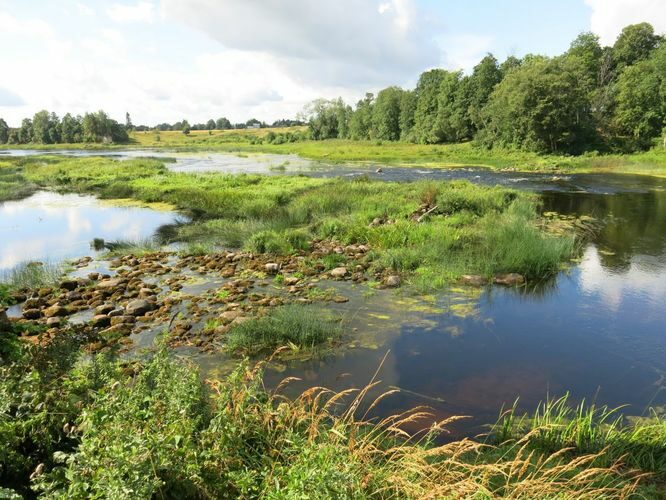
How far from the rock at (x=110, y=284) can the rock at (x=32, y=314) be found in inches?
64.9

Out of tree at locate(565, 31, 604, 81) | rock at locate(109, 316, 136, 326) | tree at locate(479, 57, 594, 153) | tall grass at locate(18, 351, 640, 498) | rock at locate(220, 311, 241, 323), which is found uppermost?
tree at locate(565, 31, 604, 81)

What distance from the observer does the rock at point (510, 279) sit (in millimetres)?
12281

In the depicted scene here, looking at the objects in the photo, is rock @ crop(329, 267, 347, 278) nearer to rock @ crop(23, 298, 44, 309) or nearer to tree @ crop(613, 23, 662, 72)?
rock @ crop(23, 298, 44, 309)

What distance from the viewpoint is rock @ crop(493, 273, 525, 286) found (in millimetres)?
12281

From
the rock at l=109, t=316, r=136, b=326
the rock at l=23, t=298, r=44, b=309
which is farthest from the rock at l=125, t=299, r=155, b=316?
the rock at l=23, t=298, r=44, b=309

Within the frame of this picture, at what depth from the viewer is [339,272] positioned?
12.8m

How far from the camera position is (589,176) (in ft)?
124

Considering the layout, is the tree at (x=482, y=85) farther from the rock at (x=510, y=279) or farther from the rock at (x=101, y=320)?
the rock at (x=101, y=320)

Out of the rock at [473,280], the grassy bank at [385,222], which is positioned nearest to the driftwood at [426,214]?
the grassy bank at [385,222]

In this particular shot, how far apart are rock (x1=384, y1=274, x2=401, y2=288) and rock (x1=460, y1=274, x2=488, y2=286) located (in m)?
1.85

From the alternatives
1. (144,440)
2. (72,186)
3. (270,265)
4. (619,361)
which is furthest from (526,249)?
(72,186)

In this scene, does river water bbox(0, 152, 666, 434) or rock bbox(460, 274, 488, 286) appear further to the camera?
rock bbox(460, 274, 488, 286)

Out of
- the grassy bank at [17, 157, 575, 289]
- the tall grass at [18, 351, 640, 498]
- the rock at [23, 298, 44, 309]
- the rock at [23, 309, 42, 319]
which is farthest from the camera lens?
the grassy bank at [17, 157, 575, 289]

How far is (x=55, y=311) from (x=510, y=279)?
11713 mm
